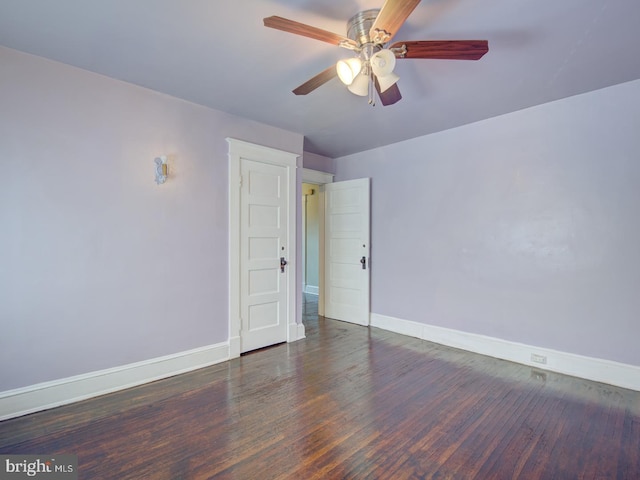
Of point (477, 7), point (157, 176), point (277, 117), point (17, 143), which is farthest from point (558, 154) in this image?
point (17, 143)

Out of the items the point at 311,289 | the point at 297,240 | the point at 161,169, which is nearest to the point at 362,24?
the point at 161,169

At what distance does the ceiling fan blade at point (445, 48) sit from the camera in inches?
63.9

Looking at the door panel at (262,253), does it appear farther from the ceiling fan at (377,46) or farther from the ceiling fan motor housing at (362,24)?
the ceiling fan motor housing at (362,24)

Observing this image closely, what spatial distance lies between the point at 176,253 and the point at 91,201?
791mm

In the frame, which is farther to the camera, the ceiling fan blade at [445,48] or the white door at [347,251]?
the white door at [347,251]

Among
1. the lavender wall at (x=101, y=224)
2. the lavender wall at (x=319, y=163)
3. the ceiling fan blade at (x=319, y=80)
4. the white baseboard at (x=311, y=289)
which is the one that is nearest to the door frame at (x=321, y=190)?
the lavender wall at (x=319, y=163)

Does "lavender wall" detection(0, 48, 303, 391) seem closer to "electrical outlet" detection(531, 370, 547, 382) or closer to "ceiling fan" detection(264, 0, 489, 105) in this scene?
"ceiling fan" detection(264, 0, 489, 105)

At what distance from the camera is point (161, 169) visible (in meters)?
2.83

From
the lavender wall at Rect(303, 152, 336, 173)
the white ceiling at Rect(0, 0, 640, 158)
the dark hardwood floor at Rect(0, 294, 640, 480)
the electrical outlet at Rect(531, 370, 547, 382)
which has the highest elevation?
the white ceiling at Rect(0, 0, 640, 158)

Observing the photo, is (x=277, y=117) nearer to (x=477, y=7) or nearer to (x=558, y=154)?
(x=477, y=7)

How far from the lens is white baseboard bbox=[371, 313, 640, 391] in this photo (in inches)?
105

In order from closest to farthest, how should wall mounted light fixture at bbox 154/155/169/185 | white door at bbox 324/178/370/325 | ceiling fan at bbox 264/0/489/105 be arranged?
ceiling fan at bbox 264/0/489/105
wall mounted light fixture at bbox 154/155/169/185
white door at bbox 324/178/370/325

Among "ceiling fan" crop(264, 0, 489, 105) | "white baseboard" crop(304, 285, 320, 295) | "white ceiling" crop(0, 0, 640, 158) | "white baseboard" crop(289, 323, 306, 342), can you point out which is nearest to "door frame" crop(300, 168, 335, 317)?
"white baseboard" crop(289, 323, 306, 342)

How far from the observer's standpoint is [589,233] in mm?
2846
